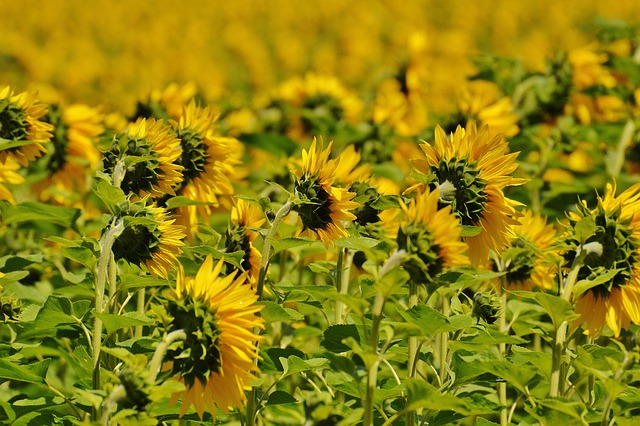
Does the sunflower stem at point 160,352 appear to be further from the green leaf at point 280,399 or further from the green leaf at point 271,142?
the green leaf at point 271,142

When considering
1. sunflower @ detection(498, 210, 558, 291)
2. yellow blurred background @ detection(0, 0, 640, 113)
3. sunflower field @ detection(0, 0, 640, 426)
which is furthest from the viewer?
yellow blurred background @ detection(0, 0, 640, 113)

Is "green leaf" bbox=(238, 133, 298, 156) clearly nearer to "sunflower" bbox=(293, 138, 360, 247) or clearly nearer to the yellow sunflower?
the yellow sunflower

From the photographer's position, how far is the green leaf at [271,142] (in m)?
3.40

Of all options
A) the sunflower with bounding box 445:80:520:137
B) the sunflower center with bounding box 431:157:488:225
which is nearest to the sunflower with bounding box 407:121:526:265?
the sunflower center with bounding box 431:157:488:225

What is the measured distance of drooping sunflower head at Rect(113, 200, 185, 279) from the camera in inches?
70.3

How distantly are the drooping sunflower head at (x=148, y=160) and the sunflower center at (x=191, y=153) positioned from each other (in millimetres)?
187

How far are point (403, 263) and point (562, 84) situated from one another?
2332 mm

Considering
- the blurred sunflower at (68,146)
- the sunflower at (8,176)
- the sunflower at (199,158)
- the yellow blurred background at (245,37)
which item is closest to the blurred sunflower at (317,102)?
the blurred sunflower at (68,146)

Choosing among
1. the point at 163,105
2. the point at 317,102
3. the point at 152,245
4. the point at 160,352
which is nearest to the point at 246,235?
the point at 152,245

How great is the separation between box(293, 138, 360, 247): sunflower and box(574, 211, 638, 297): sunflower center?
1.42ft

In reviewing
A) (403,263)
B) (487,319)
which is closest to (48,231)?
(487,319)

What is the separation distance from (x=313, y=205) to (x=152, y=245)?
0.32 m

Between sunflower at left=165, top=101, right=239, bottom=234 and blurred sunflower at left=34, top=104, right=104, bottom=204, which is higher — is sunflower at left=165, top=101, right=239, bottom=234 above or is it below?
below

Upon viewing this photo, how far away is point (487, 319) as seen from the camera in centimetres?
194
